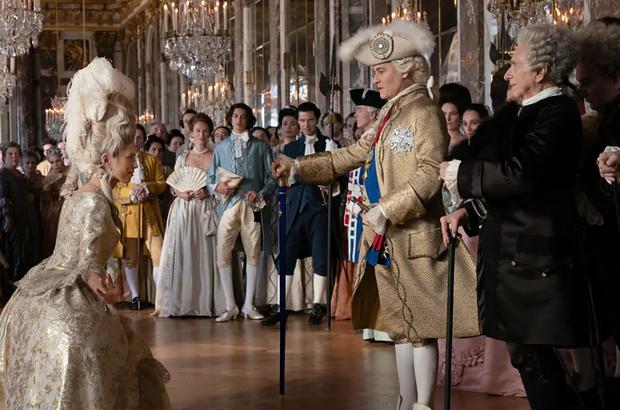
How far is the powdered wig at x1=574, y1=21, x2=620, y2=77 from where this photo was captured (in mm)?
3992

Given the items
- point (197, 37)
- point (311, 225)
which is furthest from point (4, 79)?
point (311, 225)

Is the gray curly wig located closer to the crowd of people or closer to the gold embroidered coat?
the crowd of people

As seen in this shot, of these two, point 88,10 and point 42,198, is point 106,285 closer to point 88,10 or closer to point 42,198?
point 42,198

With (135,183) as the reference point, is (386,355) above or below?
below

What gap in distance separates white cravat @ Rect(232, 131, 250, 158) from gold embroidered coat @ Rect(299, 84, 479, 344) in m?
4.20

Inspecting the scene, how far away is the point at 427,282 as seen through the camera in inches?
175

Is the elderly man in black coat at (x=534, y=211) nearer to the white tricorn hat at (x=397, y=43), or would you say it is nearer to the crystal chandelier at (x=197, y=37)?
the white tricorn hat at (x=397, y=43)

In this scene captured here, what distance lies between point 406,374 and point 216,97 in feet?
41.5

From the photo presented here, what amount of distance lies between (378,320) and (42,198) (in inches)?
311

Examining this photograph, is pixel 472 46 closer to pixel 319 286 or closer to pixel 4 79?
pixel 319 286

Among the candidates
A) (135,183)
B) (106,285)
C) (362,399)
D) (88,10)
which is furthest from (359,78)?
(88,10)

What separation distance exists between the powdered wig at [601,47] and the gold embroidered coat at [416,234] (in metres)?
0.70

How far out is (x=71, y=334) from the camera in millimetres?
3590

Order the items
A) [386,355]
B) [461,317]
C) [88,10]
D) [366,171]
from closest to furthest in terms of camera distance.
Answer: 1. [461,317]
2. [366,171]
3. [386,355]
4. [88,10]
